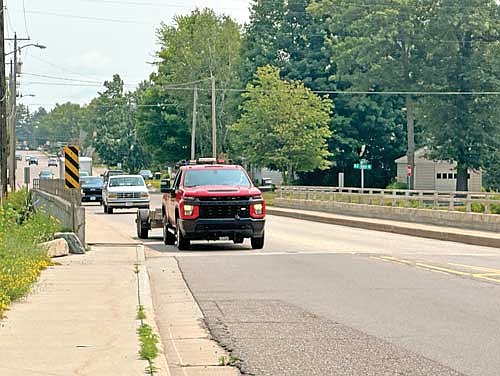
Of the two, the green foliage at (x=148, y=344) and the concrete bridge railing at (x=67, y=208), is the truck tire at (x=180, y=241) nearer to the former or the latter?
the concrete bridge railing at (x=67, y=208)

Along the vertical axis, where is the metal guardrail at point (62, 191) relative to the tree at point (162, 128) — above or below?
below

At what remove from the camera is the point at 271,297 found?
1416cm

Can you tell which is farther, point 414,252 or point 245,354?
point 414,252

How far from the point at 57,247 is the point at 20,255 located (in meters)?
3.80

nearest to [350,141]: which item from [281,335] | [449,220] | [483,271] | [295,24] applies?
[295,24]

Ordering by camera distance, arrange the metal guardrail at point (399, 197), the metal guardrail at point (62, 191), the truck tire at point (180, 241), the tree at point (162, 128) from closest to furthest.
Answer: the metal guardrail at point (62, 191) → the truck tire at point (180, 241) → the metal guardrail at point (399, 197) → the tree at point (162, 128)

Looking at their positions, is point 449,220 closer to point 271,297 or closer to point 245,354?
point 271,297

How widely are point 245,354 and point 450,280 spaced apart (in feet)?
23.2

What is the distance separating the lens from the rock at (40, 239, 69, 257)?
19.3 m

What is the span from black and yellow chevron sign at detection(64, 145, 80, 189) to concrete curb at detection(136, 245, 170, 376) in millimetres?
4339

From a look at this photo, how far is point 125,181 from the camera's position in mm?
47531

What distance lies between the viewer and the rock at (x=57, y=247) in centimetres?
1930

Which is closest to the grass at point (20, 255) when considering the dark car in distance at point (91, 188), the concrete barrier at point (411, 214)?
the concrete barrier at point (411, 214)

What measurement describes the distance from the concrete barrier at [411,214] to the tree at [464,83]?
22.2 metres
